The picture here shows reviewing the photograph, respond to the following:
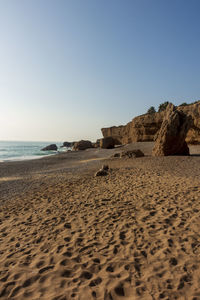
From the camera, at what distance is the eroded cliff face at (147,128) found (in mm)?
29414

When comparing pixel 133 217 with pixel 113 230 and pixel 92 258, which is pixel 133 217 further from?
pixel 92 258

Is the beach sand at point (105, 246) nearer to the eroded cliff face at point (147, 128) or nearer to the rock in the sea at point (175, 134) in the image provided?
the rock in the sea at point (175, 134)

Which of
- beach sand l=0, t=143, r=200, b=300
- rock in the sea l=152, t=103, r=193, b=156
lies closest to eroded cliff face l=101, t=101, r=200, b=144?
rock in the sea l=152, t=103, r=193, b=156

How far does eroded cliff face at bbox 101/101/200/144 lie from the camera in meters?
29.4

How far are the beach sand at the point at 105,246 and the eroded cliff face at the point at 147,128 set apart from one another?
79.4 feet

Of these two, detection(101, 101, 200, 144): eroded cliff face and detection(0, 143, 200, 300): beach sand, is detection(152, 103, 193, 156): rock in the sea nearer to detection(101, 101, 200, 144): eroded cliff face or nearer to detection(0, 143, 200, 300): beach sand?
detection(0, 143, 200, 300): beach sand

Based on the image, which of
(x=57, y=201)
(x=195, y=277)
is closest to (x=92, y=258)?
(x=195, y=277)

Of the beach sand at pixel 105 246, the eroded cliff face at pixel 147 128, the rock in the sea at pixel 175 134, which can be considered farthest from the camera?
the eroded cliff face at pixel 147 128

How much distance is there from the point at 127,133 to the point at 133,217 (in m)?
49.4

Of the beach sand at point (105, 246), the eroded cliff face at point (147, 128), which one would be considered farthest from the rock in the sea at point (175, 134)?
the eroded cliff face at point (147, 128)

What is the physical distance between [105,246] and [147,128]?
42.2 meters

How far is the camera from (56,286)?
11.7 ft

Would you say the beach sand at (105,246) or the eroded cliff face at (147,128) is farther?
the eroded cliff face at (147,128)

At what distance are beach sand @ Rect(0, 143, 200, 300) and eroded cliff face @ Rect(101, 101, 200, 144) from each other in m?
24.2
